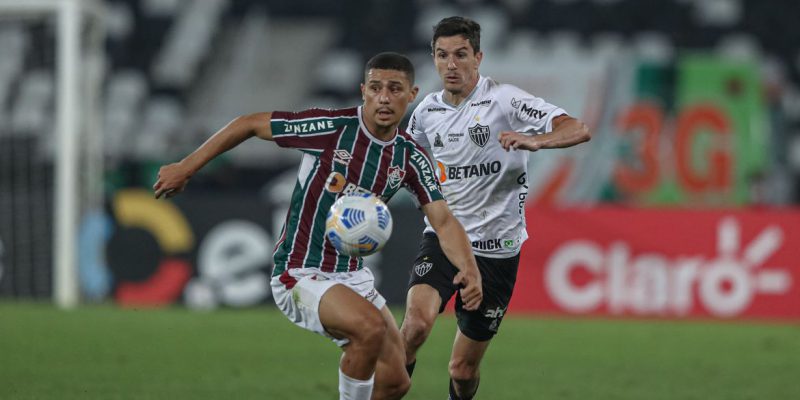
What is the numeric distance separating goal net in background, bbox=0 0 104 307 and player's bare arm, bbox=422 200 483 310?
29.5 ft

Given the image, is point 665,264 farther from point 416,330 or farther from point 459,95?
point 416,330

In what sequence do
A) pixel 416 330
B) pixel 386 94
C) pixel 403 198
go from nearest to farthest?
pixel 386 94 < pixel 416 330 < pixel 403 198

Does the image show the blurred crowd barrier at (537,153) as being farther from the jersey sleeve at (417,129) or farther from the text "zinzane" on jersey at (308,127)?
the text "zinzane" on jersey at (308,127)

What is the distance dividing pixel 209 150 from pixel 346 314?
986 mm

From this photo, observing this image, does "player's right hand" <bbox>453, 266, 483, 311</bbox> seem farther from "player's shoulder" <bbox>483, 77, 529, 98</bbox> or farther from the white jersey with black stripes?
"player's shoulder" <bbox>483, 77, 529, 98</bbox>

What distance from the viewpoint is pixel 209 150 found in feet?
18.1

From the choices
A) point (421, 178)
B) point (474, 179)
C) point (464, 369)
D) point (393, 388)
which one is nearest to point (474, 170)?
point (474, 179)

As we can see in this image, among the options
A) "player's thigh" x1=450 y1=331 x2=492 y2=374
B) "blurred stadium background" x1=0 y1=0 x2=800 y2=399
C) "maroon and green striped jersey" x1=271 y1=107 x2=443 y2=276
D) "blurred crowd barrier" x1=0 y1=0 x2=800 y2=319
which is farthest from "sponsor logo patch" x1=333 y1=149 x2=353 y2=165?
"blurred crowd barrier" x1=0 y1=0 x2=800 y2=319

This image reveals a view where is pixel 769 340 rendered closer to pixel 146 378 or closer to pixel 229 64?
pixel 146 378

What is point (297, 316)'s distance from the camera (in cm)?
565

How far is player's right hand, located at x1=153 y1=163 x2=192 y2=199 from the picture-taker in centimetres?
538

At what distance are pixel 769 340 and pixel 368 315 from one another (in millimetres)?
7428

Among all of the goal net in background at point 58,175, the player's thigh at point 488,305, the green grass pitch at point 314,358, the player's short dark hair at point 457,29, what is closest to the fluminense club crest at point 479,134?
the player's short dark hair at point 457,29

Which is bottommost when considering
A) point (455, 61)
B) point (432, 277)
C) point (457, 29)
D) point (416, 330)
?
point (416, 330)
